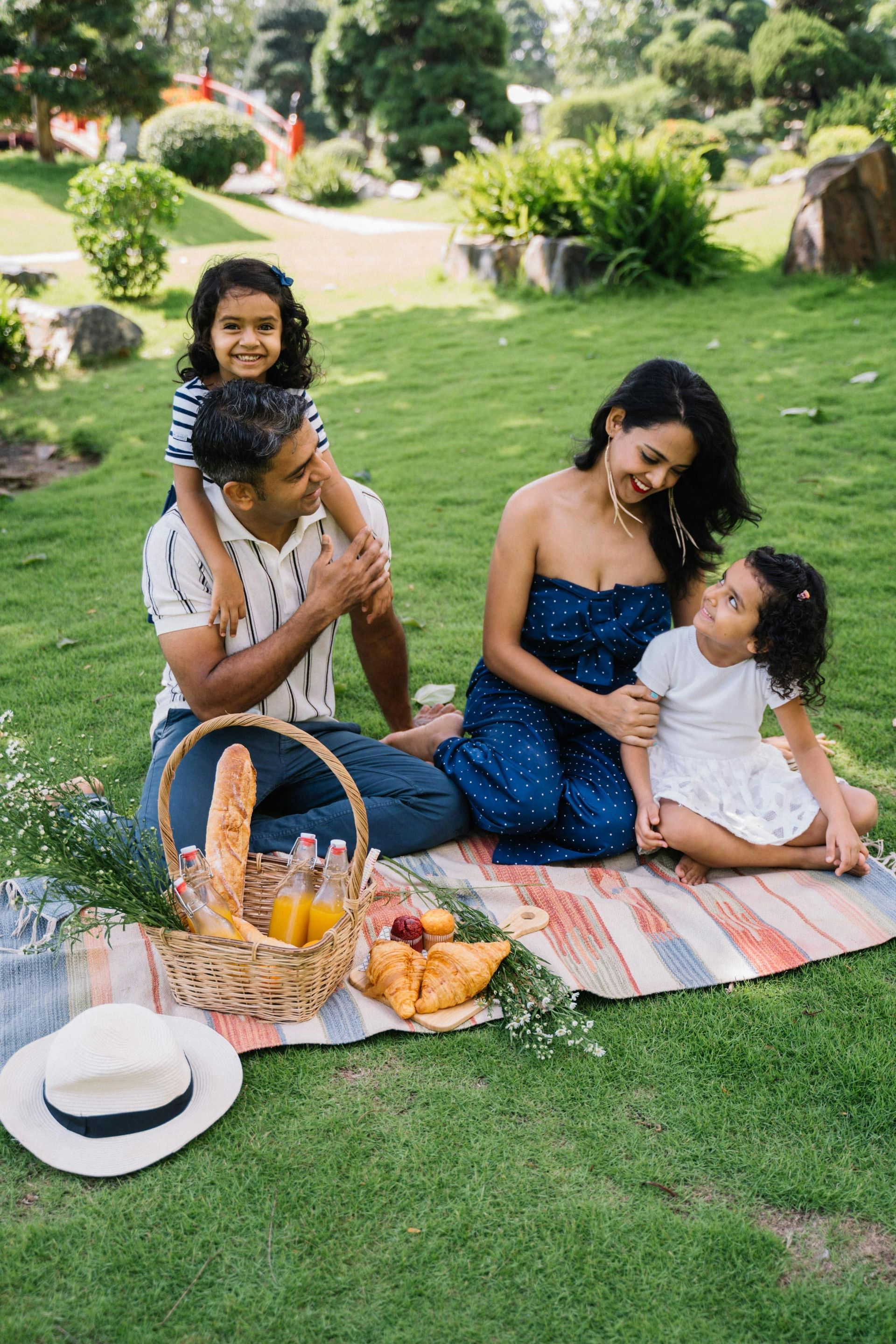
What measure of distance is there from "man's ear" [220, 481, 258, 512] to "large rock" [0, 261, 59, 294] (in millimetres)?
9054

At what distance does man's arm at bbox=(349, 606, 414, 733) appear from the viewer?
12.2 feet

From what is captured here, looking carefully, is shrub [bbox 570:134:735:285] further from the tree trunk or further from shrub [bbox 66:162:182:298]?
the tree trunk

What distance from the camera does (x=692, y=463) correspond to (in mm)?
3285

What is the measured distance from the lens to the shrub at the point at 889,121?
1106cm

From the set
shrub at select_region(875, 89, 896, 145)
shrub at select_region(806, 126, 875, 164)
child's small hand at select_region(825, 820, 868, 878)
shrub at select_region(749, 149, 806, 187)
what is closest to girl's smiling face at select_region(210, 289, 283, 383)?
child's small hand at select_region(825, 820, 868, 878)

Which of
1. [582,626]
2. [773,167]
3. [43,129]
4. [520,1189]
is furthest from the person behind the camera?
[43,129]

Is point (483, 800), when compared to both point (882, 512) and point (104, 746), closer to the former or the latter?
point (104, 746)

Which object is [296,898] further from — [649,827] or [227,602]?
[649,827]

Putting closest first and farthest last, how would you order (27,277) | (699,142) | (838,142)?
(27,277) → (838,142) → (699,142)

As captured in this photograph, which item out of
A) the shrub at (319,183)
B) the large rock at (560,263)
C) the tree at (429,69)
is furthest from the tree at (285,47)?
the large rock at (560,263)

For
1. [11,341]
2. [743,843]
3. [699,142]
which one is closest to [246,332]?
[743,843]

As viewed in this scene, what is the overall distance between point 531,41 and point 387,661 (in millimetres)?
65169

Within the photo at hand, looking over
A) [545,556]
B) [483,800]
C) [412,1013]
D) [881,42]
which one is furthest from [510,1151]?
[881,42]

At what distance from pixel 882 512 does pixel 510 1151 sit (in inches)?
183
